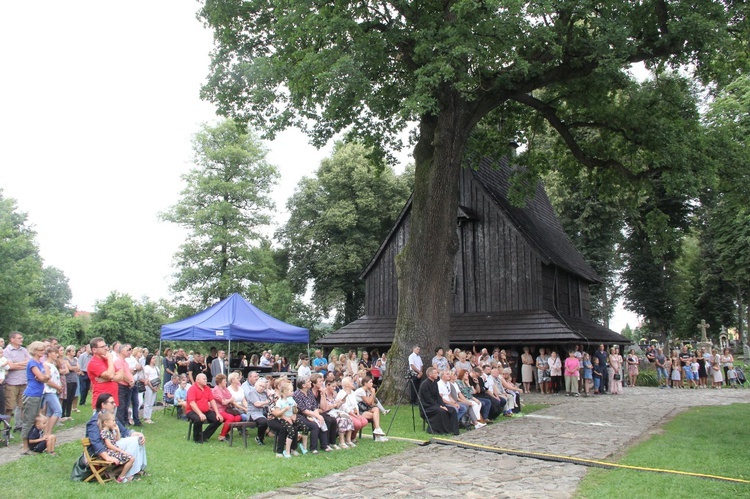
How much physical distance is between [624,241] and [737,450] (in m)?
31.0

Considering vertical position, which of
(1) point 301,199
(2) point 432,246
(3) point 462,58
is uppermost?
(1) point 301,199

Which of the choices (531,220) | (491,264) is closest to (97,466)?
(491,264)

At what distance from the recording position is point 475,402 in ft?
39.8

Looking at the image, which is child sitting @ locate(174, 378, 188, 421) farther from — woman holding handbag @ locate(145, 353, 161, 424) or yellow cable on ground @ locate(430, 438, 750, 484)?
yellow cable on ground @ locate(430, 438, 750, 484)

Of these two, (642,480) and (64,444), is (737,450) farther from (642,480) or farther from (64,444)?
(64,444)

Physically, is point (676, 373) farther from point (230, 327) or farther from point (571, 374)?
point (230, 327)

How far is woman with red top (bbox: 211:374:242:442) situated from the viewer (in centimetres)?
1020

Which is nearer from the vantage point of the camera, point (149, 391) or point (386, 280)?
point (149, 391)

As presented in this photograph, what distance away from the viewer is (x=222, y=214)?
35062mm

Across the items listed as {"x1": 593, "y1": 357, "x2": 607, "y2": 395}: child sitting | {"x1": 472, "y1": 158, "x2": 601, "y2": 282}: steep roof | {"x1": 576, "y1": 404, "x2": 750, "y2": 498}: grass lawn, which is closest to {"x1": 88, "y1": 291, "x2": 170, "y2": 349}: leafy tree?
{"x1": 472, "y1": 158, "x2": 601, "y2": 282}: steep roof

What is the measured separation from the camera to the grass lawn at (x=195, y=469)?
6.64m

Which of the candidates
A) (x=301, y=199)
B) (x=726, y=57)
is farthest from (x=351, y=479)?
(x=301, y=199)

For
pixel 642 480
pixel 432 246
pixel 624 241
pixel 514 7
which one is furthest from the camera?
pixel 624 241

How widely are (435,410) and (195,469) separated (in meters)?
4.86
